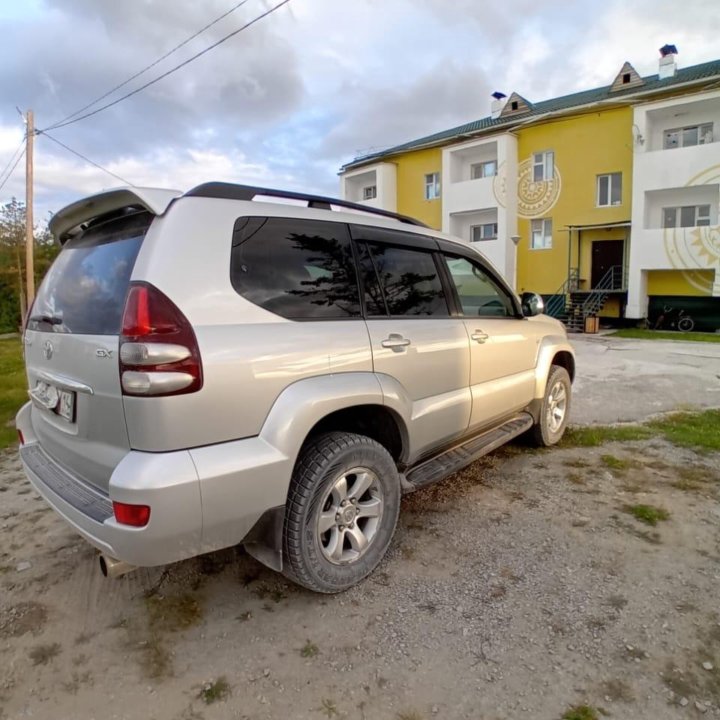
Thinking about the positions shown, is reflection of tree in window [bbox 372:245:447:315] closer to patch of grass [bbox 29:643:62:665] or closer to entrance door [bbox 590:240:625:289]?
patch of grass [bbox 29:643:62:665]

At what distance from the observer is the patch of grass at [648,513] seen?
→ 3354 mm

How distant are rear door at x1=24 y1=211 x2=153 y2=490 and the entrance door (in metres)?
22.2

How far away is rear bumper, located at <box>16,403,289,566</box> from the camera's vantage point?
192cm

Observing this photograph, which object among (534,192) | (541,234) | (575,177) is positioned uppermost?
(575,177)

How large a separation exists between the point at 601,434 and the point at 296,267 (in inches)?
165

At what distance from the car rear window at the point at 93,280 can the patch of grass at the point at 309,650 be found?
5.14 feet

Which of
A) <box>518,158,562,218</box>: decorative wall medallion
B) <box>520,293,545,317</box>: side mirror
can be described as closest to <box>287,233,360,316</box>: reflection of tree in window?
<box>520,293,545,317</box>: side mirror

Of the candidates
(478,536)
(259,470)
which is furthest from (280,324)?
(478,536)

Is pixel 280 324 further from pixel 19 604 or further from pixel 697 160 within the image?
pixel 697 160

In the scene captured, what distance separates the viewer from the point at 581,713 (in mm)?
1870

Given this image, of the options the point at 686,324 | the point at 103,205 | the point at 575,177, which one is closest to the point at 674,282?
the point at 686,324

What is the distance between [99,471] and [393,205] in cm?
2688

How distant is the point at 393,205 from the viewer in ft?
90.0

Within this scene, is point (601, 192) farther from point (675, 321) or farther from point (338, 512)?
point (338, 512)
